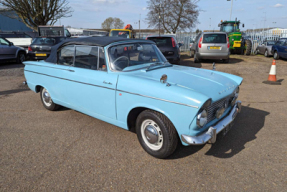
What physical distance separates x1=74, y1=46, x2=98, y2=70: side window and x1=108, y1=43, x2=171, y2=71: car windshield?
0.33 meters

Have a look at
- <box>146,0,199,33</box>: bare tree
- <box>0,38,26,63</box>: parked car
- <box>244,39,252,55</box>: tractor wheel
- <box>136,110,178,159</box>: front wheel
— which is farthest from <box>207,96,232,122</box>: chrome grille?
<box>146,0,199,33</box>: bare tree

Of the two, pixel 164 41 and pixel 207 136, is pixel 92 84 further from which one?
pixel 164 41

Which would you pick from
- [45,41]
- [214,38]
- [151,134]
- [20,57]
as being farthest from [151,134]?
[20,57]

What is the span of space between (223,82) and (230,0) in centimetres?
4208

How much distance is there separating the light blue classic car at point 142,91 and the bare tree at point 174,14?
918 inches

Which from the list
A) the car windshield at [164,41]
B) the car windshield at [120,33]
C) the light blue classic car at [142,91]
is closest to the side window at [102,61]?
the light blue classic car at [142,91]

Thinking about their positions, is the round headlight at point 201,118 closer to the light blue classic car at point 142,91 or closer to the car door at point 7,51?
the light blue classic car at point 142,91

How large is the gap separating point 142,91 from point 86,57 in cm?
146

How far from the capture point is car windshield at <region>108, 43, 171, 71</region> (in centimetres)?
356

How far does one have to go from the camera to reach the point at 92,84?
3623mm

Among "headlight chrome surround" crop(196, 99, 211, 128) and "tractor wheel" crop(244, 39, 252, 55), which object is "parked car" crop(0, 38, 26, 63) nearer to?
"headlight chrome surround" crop(196, 99, 211, 128)

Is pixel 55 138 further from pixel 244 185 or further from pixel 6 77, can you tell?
pixel 6 77

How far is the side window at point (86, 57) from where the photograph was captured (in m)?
3.73

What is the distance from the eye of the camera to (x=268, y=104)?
5500 mm
